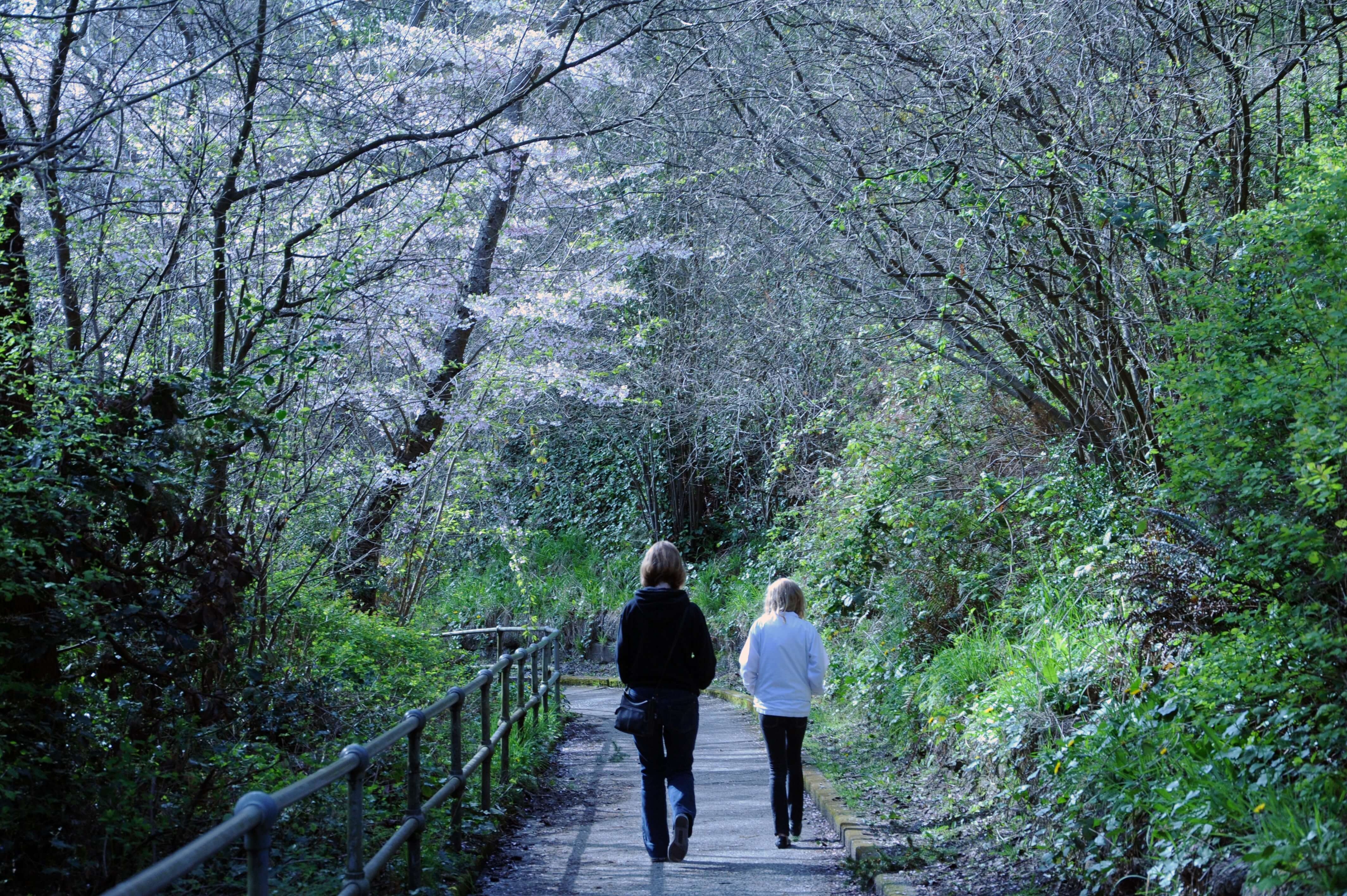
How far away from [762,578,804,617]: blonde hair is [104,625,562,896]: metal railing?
5.95ft

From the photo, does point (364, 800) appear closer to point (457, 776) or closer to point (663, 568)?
point (457, 776)

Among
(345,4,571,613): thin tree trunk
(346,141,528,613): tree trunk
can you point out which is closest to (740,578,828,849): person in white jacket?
(345,4,571,613): thin tree trunk

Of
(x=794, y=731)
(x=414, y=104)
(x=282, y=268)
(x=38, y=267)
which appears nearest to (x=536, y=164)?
(x=414, y=104)

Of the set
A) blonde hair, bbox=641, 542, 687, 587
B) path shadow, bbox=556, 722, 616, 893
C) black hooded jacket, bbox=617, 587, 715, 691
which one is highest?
blonde hair, bbox=641, 542, 687, 587

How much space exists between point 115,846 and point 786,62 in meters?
8.10

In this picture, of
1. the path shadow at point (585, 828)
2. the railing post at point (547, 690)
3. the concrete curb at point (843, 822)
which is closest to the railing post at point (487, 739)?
the path shadow at point (585, 828)

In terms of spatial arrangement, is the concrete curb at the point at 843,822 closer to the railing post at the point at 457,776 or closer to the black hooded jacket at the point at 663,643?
the black hooded jacket at the point at 663,643

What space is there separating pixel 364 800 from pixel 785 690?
8.42 feet

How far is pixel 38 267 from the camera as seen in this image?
256 inches

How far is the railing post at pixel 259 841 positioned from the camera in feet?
9.79

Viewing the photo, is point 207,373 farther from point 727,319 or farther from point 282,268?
point 727,319

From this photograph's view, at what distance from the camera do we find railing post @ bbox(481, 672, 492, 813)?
22.5 ft

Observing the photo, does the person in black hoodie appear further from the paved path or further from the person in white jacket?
the person in white jacket

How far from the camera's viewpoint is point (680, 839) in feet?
20.1
